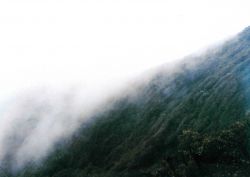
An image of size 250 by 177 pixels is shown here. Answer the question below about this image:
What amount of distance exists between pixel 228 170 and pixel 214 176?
913 cm

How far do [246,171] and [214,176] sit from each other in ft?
55.1

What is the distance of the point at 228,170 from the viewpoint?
192m

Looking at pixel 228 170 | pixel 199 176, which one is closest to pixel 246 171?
pixel 228 170

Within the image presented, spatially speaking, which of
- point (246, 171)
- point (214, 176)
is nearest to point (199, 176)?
point (214, 176)

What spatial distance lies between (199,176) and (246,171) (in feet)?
94.5

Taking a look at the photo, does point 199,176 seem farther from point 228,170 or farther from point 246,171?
point 246,171

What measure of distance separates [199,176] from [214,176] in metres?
13.1

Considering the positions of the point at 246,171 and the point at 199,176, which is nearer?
the point at 246,171

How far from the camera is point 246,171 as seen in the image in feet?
588

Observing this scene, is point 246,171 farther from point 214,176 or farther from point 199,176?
point 199,176

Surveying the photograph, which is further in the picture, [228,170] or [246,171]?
[228,170]

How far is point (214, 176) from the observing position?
188 m
